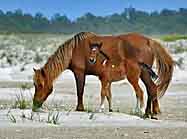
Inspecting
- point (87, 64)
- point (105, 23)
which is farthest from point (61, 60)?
point (105, 23)

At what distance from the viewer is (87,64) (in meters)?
17.1

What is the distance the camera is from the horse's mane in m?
17.0

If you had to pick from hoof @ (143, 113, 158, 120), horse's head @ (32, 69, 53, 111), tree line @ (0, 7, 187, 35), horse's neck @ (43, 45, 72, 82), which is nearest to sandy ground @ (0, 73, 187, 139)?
hoof @ (143, 113, 158, 120)

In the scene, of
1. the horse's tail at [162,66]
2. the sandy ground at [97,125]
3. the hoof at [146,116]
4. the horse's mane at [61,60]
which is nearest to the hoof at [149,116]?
the hoof at [146,116]

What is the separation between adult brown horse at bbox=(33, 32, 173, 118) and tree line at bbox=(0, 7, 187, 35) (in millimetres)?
143521

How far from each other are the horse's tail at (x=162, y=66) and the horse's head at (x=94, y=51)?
1304 millimetres

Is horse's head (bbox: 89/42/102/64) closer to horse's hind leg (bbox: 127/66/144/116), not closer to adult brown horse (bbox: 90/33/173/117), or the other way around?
adult brown horse (bbox: 90/33/173/117)

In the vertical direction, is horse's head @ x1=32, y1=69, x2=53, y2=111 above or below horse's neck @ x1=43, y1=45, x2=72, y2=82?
below

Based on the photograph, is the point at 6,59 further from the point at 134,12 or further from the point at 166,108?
the point at 134,12

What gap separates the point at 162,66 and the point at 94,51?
1.73 metres

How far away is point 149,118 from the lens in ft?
52.5

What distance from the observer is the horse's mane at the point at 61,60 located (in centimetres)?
1702

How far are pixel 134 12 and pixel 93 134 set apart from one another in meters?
179

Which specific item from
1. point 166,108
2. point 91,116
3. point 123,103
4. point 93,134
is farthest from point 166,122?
point 123,103
